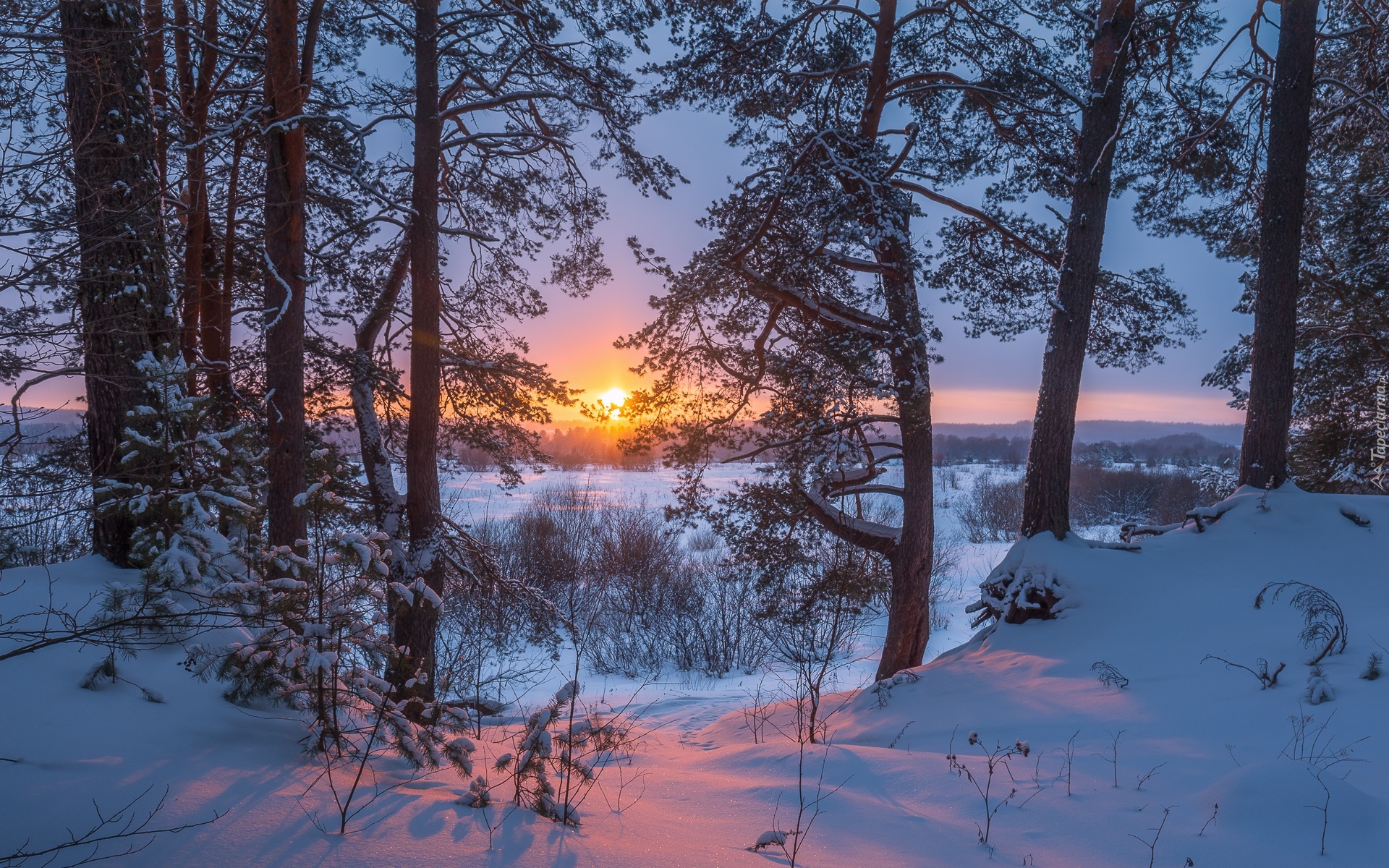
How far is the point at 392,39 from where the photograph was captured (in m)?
7.59

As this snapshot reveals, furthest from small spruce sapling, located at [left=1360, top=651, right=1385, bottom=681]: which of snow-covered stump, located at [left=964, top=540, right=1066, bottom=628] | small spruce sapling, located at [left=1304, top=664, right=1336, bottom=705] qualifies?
snow-covered stump, located at [left=964, top=540, right=1066, bottom=628]

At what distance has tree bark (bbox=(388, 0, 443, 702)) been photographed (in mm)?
7254

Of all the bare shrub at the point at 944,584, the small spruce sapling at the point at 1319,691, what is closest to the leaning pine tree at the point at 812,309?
the small spruce sapling at the point at 1319,691

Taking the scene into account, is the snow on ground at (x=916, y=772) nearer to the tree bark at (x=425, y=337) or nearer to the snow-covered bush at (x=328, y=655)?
the snow-covered bush at (x=328, y=655)

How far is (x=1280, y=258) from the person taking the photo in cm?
759

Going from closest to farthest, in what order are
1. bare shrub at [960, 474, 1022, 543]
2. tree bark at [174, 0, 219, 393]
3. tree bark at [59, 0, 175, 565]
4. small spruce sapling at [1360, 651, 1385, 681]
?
small spruce sapling at [1360, 651, 1385, 681], tree bark at [59, 0, 175, 565], tree bark at [174, 0, 219, 393], bare shrub at [960, 474, 1022, 543]

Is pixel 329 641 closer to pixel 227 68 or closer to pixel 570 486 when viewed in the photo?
pixel 227 68

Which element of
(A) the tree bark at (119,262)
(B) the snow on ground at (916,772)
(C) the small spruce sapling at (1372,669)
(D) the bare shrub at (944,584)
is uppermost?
(A) the tree bark at (119,262)

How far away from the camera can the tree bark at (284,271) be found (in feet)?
19.3

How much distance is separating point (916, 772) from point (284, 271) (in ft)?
22.5

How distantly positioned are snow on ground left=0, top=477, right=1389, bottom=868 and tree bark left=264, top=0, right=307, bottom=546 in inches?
54.2

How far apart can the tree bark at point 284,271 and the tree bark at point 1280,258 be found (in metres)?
10.4

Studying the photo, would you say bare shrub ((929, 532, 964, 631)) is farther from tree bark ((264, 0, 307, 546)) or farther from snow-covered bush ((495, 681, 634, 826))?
tree bark ((264, 0, 307, 546))

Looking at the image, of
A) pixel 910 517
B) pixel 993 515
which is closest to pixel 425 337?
pixel 910 517
